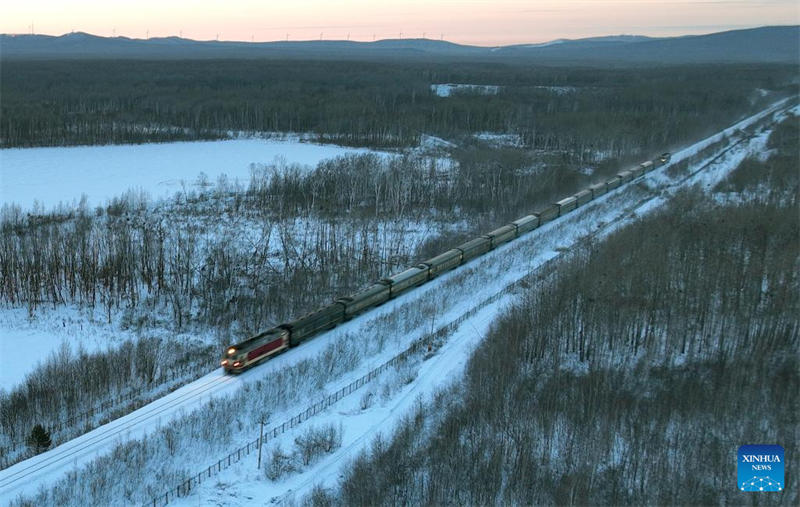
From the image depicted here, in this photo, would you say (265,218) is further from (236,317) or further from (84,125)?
(84,125)

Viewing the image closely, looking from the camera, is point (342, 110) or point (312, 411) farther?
point (342, 110)

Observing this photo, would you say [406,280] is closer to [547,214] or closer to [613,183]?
[547,214]

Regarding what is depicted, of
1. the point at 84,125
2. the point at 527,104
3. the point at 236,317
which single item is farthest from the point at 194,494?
the point at 527,104

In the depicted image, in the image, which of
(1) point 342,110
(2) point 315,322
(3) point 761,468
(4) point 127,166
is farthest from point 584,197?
(1) point 342,110

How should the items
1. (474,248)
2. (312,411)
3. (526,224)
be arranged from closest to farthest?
(312,411) < (474,248) < (526,224)

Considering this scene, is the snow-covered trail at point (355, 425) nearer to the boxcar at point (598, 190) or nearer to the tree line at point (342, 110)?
the boxcar at point (598, 190)

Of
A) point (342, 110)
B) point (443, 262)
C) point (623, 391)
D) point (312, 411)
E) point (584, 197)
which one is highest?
point (342, 110)

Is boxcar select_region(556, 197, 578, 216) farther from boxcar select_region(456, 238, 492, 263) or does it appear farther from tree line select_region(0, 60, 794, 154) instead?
tree line select_region(0, 60, 794, 154)
